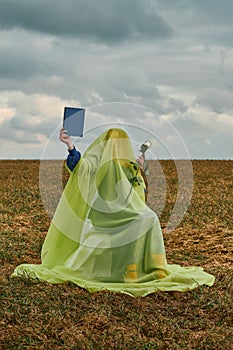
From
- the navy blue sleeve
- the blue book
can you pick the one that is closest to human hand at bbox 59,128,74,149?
the blue book

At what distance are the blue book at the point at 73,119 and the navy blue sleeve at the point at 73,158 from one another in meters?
0.22

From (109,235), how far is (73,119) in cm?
138

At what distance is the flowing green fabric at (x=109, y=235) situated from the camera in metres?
7.62

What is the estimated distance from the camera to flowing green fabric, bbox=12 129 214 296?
7.62 meters

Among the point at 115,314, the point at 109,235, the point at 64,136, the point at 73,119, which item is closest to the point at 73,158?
the point at 64,136

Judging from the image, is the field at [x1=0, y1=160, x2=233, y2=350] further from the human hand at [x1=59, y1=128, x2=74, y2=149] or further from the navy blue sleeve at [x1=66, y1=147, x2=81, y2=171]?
the human hand at [x1=59, y1=128, x2=74, y2=149]

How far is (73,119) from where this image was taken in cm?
752

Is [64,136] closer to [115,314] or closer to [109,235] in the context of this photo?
[109,235]

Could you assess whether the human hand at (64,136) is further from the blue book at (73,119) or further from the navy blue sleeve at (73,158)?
the navy blue sleeve at (73,158)

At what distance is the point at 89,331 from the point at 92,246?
1834mm

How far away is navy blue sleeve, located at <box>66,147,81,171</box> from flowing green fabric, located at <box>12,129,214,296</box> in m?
0.09

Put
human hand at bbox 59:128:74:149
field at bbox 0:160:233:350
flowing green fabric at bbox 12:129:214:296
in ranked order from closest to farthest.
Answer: field at bbox 0:160:233:350, human hand at bbox 59:128:74:149, flowing green fabric at bbox 12:129:214:296

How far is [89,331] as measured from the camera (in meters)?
6.09

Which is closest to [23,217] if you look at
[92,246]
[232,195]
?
[232,195]
